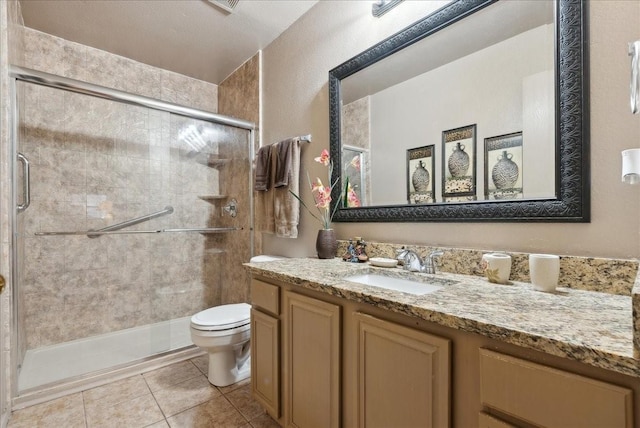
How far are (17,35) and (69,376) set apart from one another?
2.18 metres

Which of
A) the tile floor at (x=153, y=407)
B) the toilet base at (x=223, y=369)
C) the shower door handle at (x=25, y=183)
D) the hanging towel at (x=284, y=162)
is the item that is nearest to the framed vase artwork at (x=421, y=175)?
the hanging towel at (x=284, y=162)

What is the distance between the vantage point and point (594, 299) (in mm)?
812

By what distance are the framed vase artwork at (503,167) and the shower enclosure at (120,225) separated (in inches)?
75.6

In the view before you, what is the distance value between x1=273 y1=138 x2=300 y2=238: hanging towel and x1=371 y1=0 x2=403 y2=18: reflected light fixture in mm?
848

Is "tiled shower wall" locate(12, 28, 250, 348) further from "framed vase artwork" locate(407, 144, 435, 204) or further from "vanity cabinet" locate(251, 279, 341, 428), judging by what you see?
"framed vase artwork" locate(407, 144, 435, 204)

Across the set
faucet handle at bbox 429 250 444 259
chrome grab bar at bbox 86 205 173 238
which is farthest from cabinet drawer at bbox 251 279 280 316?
chrome grab bar at bbox 86 205 173 238

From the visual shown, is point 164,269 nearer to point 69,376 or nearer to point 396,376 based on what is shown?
point 69,376

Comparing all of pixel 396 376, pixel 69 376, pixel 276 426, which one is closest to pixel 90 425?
pixel 69 376

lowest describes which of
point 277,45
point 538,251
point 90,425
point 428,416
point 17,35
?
point 90,425

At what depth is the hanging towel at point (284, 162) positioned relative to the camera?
198cm

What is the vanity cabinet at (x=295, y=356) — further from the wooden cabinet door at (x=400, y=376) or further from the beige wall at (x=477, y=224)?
the beige wall at (x=477, y=224)

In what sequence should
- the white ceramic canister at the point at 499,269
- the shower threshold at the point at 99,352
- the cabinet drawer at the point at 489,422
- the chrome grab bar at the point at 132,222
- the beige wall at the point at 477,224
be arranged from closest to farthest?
1. the cabinet drawer at the point at 489,422
2. the beige wall at the point at 477,224
3. the white ceramic canister at the point at 499,269
4. the shower threshold at the point at 99,352
5. the chrome grab bar at the point at 132,222

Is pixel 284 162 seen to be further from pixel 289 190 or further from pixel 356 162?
pixel 356 162

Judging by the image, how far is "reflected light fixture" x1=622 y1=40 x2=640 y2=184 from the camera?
0.69 m
